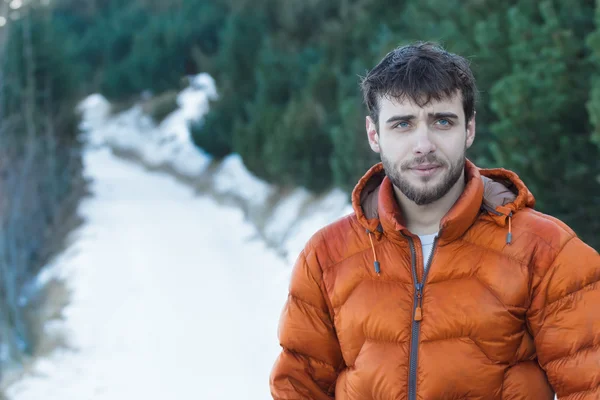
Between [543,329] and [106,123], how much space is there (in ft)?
114

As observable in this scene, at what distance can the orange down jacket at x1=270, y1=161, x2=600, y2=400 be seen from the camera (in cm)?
221

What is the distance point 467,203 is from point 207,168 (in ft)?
72.8

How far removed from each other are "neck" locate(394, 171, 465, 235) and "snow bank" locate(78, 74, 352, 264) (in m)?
10.3

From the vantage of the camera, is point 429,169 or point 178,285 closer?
point 429,169

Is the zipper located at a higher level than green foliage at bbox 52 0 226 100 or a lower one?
lower

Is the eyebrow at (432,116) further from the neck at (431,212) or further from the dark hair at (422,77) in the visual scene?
the neck at (431,212)

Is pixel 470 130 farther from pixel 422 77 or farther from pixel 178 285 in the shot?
pixel 178 285

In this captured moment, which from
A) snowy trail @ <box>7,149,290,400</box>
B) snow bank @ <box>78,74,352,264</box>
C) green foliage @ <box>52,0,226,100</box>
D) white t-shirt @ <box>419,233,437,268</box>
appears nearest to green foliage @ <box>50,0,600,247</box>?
green foliage @ <box>52,0,226,100</box>

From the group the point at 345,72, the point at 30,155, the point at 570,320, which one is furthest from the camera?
the point at 345,72

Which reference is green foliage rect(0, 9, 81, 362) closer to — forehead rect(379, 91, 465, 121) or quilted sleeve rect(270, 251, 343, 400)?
quilted sleeve rect(270, 251, 343, 400)

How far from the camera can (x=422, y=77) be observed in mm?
2361

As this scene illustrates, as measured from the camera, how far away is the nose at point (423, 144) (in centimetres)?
235

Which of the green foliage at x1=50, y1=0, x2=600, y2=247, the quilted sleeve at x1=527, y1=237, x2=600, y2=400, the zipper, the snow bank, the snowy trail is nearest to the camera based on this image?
the quilted sleeve at x1=527, y1=237, x2=600, y2=400

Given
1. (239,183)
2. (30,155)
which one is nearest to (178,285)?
(30,155)
